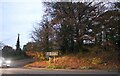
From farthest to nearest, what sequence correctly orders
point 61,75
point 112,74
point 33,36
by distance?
point 33,36
point 112,74
point 61,75

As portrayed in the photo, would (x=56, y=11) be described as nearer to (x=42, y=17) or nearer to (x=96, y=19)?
(x=42, y=17)

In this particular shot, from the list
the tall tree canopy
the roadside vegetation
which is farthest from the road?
the tall tree canopy

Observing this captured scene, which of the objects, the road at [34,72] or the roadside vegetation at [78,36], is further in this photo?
the roadside vegetation at [78,36]

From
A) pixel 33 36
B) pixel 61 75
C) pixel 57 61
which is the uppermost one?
pixel 33 36

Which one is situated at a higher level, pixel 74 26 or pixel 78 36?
pixel 74 26

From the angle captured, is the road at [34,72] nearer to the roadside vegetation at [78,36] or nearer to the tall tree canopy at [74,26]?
the roadside vegetation at [78,36]

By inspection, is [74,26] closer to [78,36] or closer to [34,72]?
[78,36]

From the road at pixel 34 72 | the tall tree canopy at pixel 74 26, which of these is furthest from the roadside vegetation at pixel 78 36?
the road at pixel 34 72

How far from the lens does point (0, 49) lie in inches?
440

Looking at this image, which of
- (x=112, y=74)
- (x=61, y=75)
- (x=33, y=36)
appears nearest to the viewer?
(x=61, y=75)

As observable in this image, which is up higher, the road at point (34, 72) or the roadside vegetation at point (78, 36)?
the roadside vegetation at point (78, 36)

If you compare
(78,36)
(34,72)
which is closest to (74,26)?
(78,36)

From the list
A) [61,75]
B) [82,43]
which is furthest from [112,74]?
[82,43]

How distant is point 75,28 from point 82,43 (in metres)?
0.79
